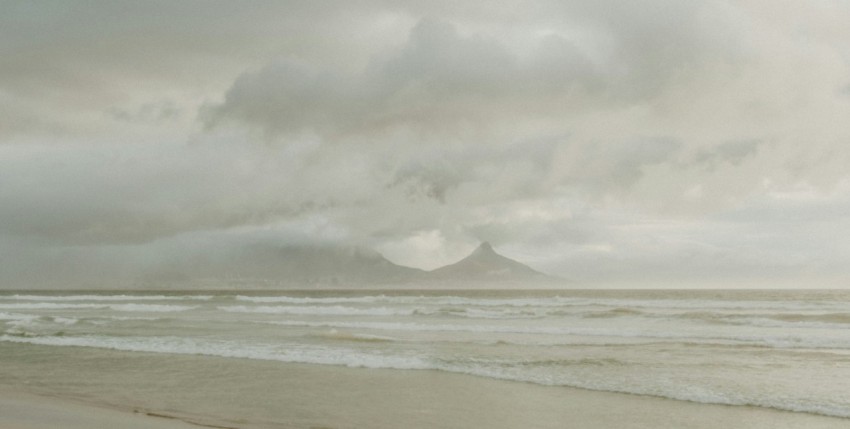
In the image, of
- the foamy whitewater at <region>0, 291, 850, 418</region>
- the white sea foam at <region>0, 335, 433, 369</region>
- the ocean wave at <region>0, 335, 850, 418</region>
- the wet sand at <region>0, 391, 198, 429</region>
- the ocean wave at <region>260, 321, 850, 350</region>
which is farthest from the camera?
the ocean wave at <region>260, 321, 850, 350</region>

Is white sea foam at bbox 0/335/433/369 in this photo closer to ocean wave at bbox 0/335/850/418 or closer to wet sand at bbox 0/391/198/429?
ocean wave at bbox 0/335/850/418

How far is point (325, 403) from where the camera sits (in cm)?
1052

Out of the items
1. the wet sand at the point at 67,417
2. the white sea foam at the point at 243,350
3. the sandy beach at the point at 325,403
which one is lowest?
the white sea foam at the point at 243,350

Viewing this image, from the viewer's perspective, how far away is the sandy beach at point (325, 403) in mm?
9078

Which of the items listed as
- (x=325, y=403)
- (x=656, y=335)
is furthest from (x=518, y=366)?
(x=656, y=335)

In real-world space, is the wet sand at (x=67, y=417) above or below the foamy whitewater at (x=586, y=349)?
above

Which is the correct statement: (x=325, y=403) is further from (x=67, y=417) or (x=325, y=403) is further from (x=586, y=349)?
(x=586, y=349)

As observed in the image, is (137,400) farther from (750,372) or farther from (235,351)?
(750,372)

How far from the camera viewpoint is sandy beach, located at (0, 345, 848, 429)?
9.08 metres

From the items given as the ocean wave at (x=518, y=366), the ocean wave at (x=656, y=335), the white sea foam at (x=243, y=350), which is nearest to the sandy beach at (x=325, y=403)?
the ocean wave at (x=518, y=366)

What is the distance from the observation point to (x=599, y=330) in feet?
85.6

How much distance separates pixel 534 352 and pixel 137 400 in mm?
11072

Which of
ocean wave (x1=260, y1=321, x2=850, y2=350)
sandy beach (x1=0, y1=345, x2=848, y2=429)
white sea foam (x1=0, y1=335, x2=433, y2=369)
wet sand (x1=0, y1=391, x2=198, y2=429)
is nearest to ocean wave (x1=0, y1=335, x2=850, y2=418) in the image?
white sea foam (x1=0, y1=335, x2=433, y2=369)

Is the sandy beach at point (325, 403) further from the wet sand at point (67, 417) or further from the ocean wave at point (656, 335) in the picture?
the ocean wave at point (656, 335)
